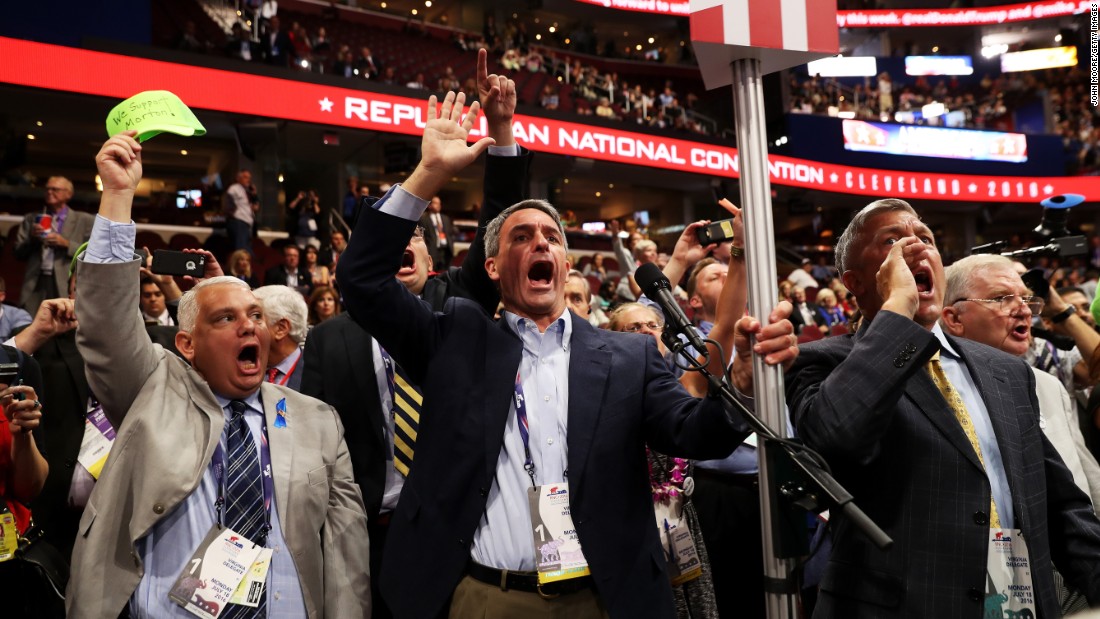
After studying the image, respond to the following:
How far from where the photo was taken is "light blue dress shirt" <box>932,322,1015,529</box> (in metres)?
1.76

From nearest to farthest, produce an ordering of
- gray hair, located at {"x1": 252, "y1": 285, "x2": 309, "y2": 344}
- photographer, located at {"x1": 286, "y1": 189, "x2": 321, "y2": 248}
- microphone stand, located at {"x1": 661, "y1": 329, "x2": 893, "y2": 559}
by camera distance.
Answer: microphone stand, located at {"x1": 661, "y1": 329, "x2": 893, "y2": 559}, gray hair, located at {"x1": 252, "y1": 285, "x2": 309, "y2": 344}, photographer, located at {"x1": 286, "y1": 189, "x2": 321, "y2": 248}

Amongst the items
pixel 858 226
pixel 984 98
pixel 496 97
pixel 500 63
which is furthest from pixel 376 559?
pixel 984 98

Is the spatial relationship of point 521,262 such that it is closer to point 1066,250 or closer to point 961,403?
point 961,403

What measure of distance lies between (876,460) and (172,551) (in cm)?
165

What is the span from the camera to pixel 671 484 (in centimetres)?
275

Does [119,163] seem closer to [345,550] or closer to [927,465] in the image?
[345,550]

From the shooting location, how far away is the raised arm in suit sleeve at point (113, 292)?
1.94 metres

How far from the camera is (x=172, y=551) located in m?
2.01

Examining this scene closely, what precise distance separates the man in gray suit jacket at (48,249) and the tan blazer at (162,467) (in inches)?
195

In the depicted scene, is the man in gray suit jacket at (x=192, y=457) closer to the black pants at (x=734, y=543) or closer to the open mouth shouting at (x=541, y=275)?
the open mouth shouting at (x=541, y=275)

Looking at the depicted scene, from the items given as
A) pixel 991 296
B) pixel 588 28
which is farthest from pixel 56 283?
pixel 588 28

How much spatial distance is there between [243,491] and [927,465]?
1612mm

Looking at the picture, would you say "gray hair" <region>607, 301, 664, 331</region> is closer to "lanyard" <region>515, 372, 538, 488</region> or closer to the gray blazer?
"lanyard" <region>515, 372, 538, 488</region>

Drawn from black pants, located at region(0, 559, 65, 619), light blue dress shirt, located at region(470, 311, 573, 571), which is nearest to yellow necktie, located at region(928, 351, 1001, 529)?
light blue dress shirt, located at region(470, 311, 573, 571)
